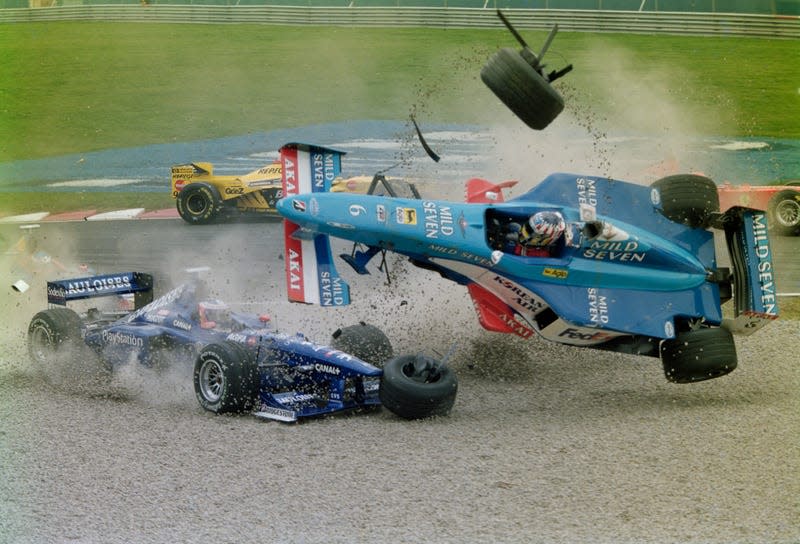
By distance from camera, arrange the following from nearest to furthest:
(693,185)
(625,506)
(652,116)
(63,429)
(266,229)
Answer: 1. (625,506)
2. (63,429)
3. (693,185)
4. (266,229)
5. (652,116)

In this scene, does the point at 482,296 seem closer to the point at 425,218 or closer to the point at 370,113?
the point at 425,218

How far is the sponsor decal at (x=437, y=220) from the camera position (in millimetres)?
8844

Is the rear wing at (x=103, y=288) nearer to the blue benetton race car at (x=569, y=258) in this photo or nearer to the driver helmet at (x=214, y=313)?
the driver helmet at (x=214, y=313)

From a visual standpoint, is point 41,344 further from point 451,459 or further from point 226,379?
point 451,459

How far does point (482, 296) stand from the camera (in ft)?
30.7

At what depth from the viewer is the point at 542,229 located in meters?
8.91

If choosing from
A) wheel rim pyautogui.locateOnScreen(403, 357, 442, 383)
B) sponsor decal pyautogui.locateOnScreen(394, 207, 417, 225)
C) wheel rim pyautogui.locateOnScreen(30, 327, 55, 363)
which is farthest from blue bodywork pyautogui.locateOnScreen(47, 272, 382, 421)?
sponsor decal pyautogui.locateOnScreen(394, 207, 417, 225)

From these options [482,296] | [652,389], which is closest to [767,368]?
[652,389]

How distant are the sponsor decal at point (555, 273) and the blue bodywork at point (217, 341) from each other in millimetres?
1736

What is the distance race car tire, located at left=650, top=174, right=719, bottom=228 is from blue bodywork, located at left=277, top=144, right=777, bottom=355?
11 centimetres

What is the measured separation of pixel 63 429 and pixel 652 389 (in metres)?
4.98

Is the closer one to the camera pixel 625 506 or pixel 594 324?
pixel 625 506

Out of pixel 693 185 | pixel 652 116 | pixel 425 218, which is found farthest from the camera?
pixel 652 116

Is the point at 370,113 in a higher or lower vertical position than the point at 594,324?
higher
